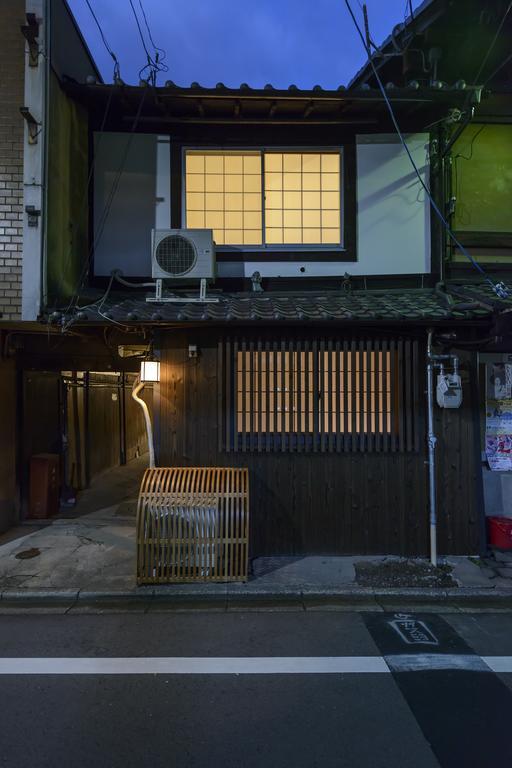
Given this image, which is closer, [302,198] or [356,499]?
[356,499]

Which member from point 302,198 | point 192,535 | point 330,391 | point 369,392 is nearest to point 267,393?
point 330,391

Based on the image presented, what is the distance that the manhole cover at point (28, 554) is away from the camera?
6.73 meters

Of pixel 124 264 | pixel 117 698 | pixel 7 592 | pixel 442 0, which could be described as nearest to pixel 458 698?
pixel 117 698

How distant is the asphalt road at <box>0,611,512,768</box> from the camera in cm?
307

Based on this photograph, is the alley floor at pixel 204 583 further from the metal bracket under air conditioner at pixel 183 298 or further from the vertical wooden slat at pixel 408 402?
the metal bracket under air conditioner at pixel 183 298

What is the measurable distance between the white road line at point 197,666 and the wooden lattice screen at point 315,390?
10.1 ft

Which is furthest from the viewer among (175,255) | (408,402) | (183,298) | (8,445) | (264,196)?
(264,196)

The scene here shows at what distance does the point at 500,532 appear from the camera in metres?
6.74

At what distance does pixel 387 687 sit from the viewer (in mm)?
3762

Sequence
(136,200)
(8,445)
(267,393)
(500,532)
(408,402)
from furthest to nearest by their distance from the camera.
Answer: (136,200)
(8,445)
(267,393)
(408,402)
(500,532)

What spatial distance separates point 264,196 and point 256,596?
6.54 meters

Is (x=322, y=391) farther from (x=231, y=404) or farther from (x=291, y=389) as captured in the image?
(x=231, y=404)

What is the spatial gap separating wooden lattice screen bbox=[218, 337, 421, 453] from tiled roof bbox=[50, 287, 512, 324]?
54cm

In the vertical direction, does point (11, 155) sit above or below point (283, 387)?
above
